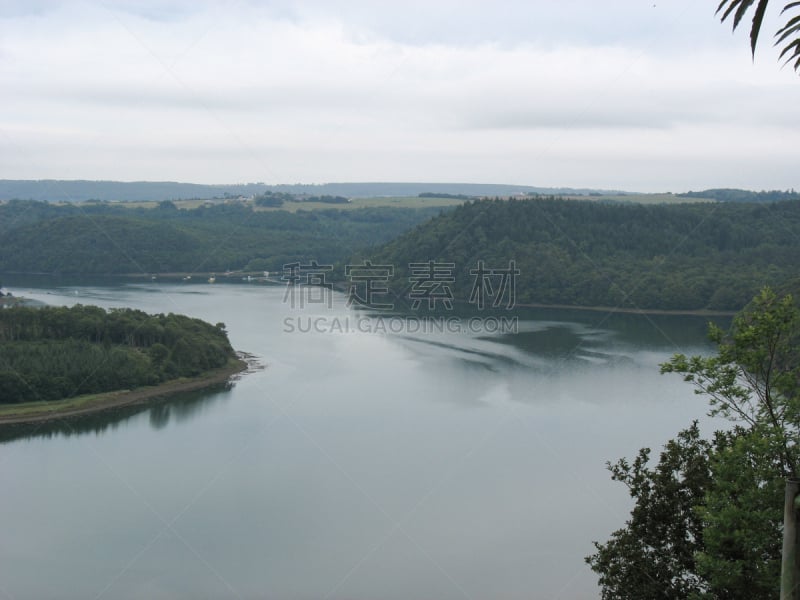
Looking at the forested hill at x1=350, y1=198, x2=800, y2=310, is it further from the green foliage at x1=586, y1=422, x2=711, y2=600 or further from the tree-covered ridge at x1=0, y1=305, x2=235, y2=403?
the green foliage at x1=586, y1=422, x2=711, y2=600

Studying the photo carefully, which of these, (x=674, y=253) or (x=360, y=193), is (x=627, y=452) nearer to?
(x=674, y=253)

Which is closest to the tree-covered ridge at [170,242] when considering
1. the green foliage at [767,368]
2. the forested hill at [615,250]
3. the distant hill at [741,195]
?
the forested hill at [615,250]

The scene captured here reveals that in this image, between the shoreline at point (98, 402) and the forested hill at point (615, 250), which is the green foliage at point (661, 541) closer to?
the shoreline at point (98, 402)

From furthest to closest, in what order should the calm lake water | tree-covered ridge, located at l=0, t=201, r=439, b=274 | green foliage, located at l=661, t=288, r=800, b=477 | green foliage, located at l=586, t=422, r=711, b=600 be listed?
1. tree-covered ridge, located at l=0, t=201, r=439, b=274
2. the calm lake water
3. green foliage, located at l=586, t=422, r=711, b=600
4. green foliage, located at l=661, t=288, r=800, b=477

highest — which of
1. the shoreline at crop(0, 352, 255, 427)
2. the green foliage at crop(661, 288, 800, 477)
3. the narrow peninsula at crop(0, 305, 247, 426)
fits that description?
the green foliage at crop(661, 288, 800, 477)

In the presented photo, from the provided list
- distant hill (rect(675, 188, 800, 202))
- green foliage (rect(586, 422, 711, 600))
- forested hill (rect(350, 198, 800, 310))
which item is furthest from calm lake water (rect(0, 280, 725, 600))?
distant hill (rect(675, 188, 800, 202))

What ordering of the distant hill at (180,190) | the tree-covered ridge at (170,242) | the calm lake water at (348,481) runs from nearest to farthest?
the calm lake water at (348,481) → the tree-covered ridge at (170,242) → the distant hill at (180,190)

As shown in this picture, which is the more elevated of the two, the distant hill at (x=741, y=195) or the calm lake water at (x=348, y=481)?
the distant hill at (x=741, y=195)
